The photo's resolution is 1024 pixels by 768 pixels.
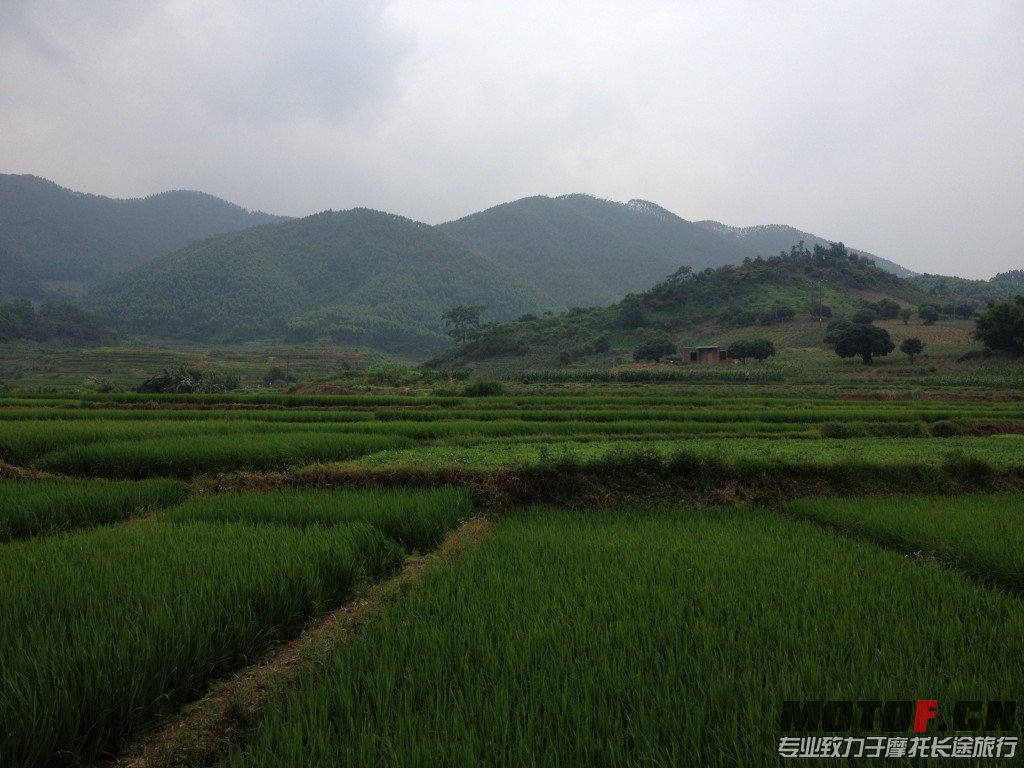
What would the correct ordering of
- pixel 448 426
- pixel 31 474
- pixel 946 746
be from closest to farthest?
pixel 946 746 → pixel 31 474 → pixel 448 426

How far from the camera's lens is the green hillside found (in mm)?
73562

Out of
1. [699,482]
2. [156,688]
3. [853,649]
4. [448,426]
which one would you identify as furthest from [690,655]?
[448,426]

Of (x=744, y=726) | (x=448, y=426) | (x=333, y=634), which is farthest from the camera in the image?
(x=448, y=426)

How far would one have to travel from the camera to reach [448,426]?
16.1 metres

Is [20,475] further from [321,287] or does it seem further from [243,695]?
[321,287]

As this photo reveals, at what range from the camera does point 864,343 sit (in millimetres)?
49719

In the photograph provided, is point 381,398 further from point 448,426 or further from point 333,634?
point 333,634

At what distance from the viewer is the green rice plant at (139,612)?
2840 millimetres

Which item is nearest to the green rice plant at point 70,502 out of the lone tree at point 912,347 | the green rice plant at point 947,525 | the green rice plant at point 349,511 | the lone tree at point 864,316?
the green rice plant at point 349,511

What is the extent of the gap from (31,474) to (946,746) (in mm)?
12842

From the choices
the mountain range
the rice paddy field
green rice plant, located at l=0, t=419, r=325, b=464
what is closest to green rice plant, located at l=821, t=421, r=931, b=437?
the rice paddy field

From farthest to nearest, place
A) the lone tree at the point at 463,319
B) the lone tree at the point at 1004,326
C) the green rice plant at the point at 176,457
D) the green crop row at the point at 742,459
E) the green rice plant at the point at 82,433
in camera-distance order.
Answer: the lone tree at the point at 463,319
the lone tree at the point at 1004,326
the green rice plant at the point at 82,433
the green rice plant at the point at 176,457
the green crop row at the point at 742,459

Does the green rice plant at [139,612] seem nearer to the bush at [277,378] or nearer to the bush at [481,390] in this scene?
the bush at [481,390]

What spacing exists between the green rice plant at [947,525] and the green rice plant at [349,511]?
5398 millimetres
